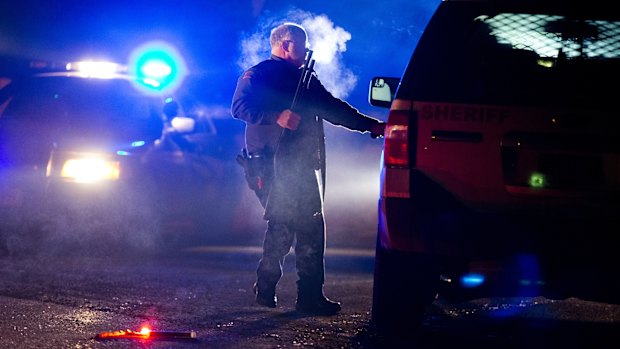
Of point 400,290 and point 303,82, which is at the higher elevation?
point 303,82

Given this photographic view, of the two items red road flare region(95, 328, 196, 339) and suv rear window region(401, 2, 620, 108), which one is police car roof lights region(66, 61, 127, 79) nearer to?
red road flare region(95, 328, 196, 339)

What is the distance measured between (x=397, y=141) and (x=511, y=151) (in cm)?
55

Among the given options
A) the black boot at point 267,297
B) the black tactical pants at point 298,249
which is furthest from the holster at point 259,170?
the black boot at point 267,297

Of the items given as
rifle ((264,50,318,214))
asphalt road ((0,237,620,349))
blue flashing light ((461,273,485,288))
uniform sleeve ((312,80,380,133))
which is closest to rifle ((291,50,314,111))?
rifle ((264,50,318,214))

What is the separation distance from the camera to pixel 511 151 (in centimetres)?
480

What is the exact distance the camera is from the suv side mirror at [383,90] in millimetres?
6184

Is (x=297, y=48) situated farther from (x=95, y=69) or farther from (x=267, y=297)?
(x=95, y=69)

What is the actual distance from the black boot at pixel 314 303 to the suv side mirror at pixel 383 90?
140cm

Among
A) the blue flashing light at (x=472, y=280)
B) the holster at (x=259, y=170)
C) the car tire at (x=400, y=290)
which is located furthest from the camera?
the holster at (x=259, y=170)

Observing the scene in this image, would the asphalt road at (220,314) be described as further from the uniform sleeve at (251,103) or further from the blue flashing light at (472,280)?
the uniform sleeve at (251,103)

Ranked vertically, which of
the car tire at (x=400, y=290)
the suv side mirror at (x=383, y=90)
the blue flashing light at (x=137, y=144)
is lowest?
the car tire at (x=400, y=290)

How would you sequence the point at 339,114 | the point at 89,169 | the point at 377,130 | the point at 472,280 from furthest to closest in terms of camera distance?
the point at 89,169, the point at 339,114, the point at 377,130, the point at 472,280

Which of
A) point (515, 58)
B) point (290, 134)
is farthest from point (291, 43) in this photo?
point (515, 58)

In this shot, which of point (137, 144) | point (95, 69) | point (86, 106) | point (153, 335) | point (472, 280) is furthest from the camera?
point (95, 69)
